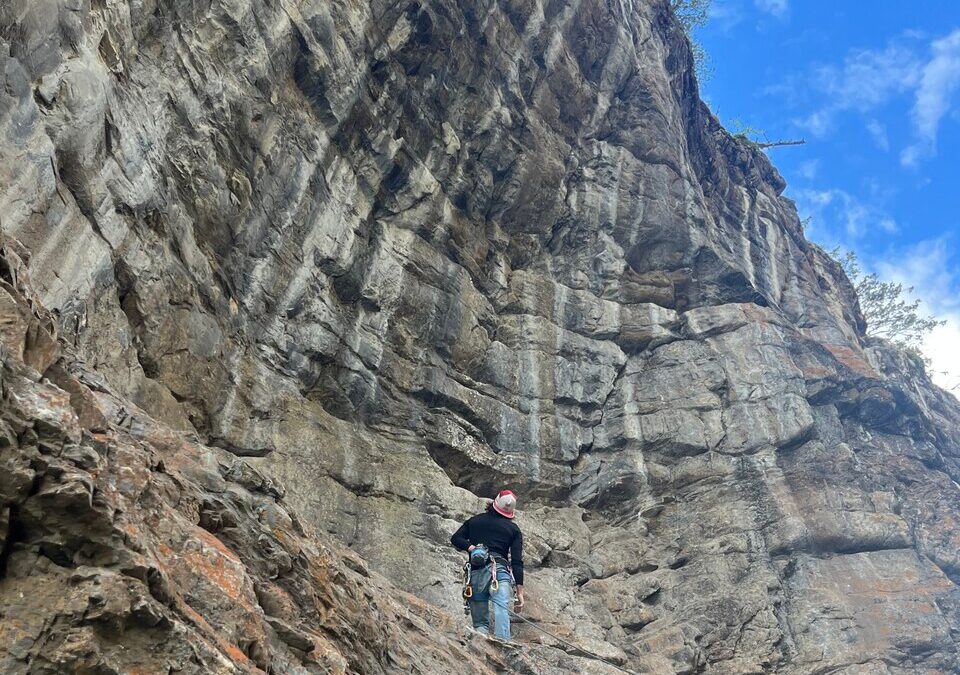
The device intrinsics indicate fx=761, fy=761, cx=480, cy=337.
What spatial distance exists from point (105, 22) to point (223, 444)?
7.52 metres

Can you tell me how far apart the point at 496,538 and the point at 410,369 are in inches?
268

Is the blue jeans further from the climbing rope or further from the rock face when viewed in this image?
the rock face

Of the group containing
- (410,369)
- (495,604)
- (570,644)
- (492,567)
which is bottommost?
(570,644)

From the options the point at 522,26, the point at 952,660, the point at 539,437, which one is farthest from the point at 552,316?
the point at 952,660

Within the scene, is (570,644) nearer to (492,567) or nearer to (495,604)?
(495,604)

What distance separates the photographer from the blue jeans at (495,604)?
12.5 m

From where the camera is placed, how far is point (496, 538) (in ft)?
42.8

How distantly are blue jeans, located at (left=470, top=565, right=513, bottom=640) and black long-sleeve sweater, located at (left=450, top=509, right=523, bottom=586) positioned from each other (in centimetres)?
20

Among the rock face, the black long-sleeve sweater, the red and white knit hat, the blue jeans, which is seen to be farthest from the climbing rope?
the red and white knit hat

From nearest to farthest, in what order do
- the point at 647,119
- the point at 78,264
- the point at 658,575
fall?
the point at 78,264 → the point at 658,575 → the point at 647,119

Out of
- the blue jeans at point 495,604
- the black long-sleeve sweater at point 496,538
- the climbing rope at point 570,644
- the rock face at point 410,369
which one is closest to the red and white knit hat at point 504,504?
the black long-sleeve sweater at point 496,538

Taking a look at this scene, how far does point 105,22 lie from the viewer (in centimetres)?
1231

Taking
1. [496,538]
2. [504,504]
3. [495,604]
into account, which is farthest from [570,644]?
[504,504]

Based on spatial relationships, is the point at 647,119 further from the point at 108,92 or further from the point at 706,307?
the point at 108,92
